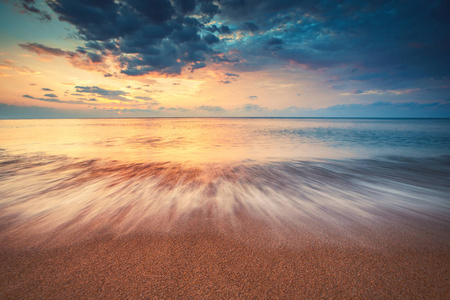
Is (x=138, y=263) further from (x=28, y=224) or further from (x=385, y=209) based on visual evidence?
(x=385, y=209)

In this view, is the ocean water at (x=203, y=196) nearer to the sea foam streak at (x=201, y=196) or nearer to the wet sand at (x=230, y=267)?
the sea foam streak at (x=201, y=196)

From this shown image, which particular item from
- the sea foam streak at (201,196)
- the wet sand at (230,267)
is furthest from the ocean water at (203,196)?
the wet sand at (230,267)

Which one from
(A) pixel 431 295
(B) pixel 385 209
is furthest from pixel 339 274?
(B) pixel 385 209

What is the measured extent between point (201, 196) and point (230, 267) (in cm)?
250

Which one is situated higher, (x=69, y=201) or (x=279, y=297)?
(x=279, y=297)

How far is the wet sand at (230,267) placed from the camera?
5.88 ft

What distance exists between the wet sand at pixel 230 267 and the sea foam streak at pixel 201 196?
1.66 feet

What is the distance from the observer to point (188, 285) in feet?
6.10

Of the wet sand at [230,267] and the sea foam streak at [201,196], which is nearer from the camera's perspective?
the wet sand at [230,267]

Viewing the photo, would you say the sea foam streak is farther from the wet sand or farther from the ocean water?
the wet sand

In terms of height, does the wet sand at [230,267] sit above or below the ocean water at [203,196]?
above

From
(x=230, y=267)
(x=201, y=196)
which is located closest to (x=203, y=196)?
(x=201, y=196)

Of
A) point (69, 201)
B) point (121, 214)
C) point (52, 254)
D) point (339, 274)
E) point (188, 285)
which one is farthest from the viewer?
point (69, 201)

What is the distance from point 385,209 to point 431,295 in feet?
8.06
